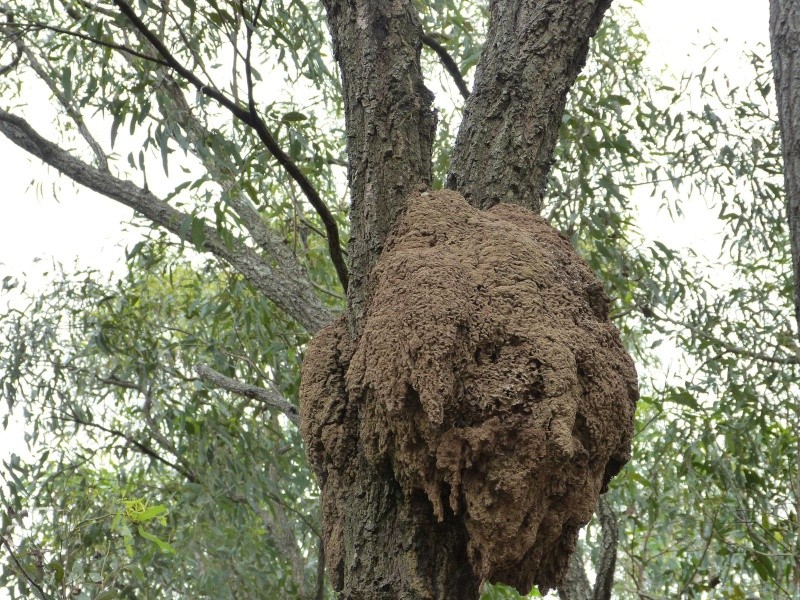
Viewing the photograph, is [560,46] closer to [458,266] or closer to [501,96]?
[501,96]

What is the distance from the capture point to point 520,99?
228 cm

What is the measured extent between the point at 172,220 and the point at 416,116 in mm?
1824

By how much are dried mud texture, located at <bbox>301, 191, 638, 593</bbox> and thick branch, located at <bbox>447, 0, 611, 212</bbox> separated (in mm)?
235

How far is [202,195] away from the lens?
3939 mm

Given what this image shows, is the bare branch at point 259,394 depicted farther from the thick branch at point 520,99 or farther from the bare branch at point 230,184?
the thick branch at point 520,99

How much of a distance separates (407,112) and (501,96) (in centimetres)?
24

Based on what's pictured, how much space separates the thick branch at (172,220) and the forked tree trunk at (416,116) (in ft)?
4.20

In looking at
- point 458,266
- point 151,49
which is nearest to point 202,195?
point 151,49

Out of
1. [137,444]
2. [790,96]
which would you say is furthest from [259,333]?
[790,96]

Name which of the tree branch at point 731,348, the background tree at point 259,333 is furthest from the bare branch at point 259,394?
the tree branch at point 731,348

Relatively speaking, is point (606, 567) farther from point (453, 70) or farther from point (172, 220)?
point (172, 220)

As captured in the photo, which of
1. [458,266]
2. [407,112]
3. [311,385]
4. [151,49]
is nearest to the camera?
[458,266]

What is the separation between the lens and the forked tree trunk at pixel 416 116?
2.13 meters

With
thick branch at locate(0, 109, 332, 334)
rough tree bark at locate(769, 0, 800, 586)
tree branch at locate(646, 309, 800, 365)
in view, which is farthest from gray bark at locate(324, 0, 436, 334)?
tree branch at locate(646, 309, 800, 365)
